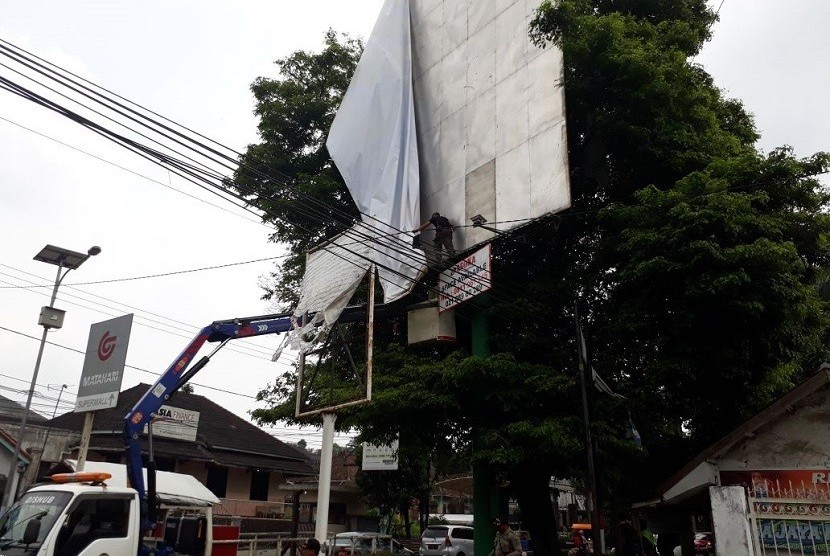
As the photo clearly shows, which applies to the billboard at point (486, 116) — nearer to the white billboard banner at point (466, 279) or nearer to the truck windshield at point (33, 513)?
the white billboard banner at point (466, 279)

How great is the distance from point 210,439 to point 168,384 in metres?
14.2

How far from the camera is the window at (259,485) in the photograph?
1042 inches

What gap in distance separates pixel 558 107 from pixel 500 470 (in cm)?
863

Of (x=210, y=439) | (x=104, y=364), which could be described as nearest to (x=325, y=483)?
(x=104, y=364)

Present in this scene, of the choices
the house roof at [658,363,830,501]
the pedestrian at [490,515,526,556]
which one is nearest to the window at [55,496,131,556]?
the pedestrian at [490,515,526,556]

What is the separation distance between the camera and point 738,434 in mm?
10406

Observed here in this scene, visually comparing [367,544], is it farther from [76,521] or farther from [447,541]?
[76,521]

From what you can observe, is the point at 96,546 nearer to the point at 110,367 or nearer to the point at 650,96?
the point at 110,367

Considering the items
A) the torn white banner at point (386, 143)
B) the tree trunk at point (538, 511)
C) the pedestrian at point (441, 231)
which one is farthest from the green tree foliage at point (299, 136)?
the tree trunk at point (538, 511)

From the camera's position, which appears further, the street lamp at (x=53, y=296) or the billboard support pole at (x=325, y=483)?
the street lamp at (x=53, y=296)

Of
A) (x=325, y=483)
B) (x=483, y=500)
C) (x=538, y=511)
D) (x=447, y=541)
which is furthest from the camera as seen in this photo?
(x=447, y=541)

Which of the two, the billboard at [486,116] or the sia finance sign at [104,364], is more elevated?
the billboard at [486,116]

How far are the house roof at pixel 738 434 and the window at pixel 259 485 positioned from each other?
1935 centimetres

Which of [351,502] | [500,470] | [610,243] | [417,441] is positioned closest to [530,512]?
[500,470]
